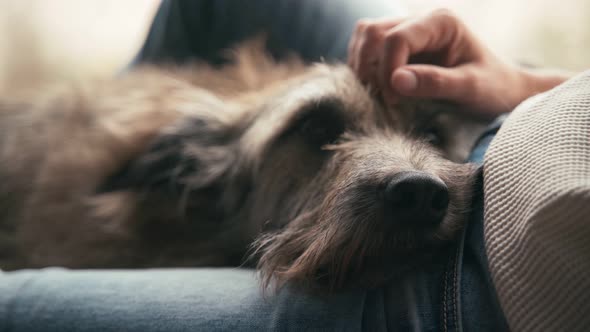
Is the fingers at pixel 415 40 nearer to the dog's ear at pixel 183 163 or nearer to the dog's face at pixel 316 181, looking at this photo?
the dog's face at pixel 316 181

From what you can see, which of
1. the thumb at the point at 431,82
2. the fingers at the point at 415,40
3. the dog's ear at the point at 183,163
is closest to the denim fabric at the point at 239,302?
the thumb at the point at 431,82

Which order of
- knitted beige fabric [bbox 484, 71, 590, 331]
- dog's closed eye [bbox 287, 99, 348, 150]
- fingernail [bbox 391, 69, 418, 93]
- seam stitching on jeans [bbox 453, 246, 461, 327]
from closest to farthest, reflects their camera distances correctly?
knitted beige fabric [bbox 484, 71, 590, 331] → seam stitching on jeans [bbox 453, 246, 461, 327] → fingernail [bbox 391, 69, 418, 93] → dog's closed eye [bbox 287, 99, 348, 150]

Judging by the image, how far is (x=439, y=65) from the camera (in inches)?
58.2

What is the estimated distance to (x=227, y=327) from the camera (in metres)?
0.92

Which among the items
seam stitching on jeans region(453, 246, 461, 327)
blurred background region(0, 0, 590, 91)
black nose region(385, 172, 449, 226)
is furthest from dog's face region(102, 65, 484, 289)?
blurred background region(0, 0, 590, 91)

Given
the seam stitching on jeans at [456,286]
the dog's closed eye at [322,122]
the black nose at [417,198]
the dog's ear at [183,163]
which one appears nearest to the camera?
the seam stitching on jeans at [456,286]

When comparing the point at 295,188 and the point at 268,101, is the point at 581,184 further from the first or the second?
the point at 268,101

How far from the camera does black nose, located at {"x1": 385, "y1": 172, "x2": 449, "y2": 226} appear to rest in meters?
0.99

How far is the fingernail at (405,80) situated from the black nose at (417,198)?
0.37 m

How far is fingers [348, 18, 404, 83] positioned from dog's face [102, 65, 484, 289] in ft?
0.15

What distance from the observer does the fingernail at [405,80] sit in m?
1.29

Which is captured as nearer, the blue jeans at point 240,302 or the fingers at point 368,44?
the blue jeans at point 240,302

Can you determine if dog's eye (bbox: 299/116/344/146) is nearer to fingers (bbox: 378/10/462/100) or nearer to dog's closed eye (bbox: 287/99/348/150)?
dog's closed eye (bbox: 287/99/348/150)

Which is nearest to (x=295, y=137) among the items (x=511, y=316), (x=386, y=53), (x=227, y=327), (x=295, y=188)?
(x=295, y=188)
